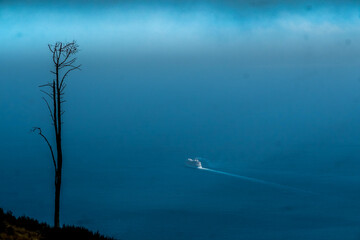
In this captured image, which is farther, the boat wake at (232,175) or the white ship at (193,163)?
the white ship at (193,163)

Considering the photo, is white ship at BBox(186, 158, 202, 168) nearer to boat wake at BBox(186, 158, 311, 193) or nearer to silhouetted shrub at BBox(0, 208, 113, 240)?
boat wake at BBox(186, 158, 311, 193)

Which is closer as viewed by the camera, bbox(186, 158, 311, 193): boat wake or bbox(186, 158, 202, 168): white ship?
bbox(186, 158, 311, 193): boat wake

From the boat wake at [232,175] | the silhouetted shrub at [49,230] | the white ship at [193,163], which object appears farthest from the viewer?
the white ship at [193,163]

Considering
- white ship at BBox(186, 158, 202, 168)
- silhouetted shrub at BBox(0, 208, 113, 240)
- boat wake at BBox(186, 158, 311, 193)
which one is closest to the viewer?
silhouetted shrub at BBox(0, 208, 113, 240)

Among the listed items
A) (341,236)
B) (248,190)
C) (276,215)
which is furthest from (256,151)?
(341,236)

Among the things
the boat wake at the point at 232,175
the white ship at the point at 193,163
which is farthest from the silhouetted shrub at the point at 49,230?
the white ship at the point at 193,163

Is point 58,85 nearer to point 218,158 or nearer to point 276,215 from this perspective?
point 276,215

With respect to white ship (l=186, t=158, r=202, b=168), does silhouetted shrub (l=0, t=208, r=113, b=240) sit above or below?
below

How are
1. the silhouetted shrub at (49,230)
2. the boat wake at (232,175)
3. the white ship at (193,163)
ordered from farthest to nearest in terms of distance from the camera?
1. the white ship at (193,163)
2. the boat wake at (232,175)
3. the silhouetted shrub at (49,230)

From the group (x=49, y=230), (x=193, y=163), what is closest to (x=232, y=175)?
(x=193, y=163)

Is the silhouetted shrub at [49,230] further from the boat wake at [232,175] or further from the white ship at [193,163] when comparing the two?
the white ship at [193,163]

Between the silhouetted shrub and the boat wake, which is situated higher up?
the boat wake

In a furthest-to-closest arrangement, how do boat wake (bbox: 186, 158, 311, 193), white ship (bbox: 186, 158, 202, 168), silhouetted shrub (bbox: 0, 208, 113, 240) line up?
white ship (bbox: 186, 158, 202, 168)
boat wake (bbox: 186, 158, 311, 193)
silhouetted shrub (bbox: 0, 208, 113, 240)

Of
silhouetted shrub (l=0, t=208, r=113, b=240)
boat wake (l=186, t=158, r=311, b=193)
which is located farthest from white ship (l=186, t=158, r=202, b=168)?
silhouetted shrub (l=0, t=208, r=113, b=240)
